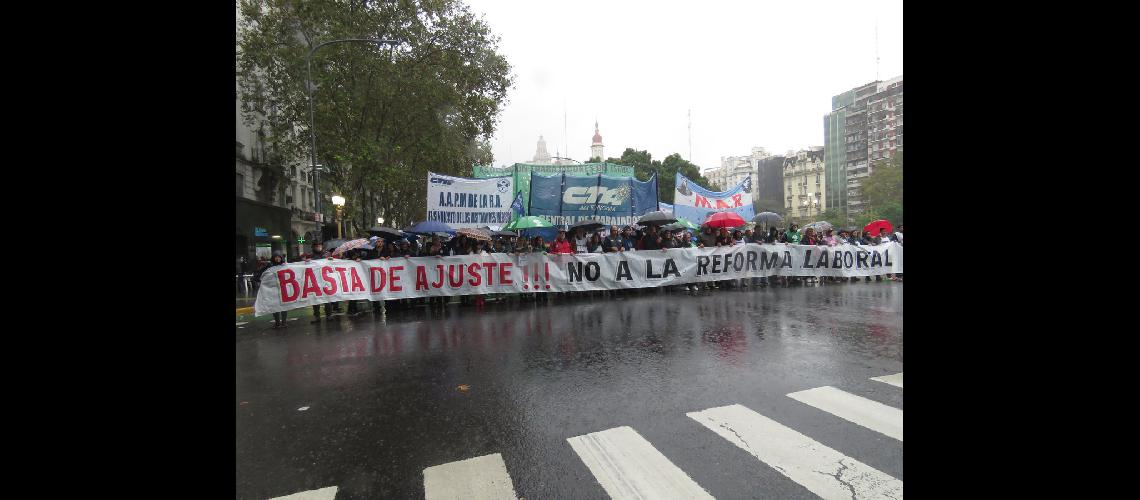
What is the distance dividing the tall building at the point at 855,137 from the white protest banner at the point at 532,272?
83387mm

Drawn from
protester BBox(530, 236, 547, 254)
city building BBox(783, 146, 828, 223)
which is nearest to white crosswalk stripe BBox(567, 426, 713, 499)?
protester BBox(530, 236, 547, 254)

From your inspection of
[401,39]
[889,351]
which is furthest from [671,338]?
[401,39]

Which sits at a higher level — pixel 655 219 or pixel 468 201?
pixel 468 201

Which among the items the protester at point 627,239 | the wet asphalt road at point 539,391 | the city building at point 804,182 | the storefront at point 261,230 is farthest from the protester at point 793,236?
the city building at point 804,182

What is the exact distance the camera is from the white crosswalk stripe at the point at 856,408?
3693 millimetres

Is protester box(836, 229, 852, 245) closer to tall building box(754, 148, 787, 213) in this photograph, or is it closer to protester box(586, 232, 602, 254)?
protester box(586, 232, 602, 254)

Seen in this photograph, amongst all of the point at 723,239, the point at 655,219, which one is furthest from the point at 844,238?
the point at 655,219

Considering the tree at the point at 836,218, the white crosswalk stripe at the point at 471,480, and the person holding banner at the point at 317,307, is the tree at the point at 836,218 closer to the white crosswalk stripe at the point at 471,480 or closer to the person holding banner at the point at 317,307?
the person holding banner at the point at 317,307

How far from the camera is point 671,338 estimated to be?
23.0 feet

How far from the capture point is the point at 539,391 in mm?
4738

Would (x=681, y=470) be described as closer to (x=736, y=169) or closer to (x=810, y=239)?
(x=810, y=239)

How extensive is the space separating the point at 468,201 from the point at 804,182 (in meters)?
101
